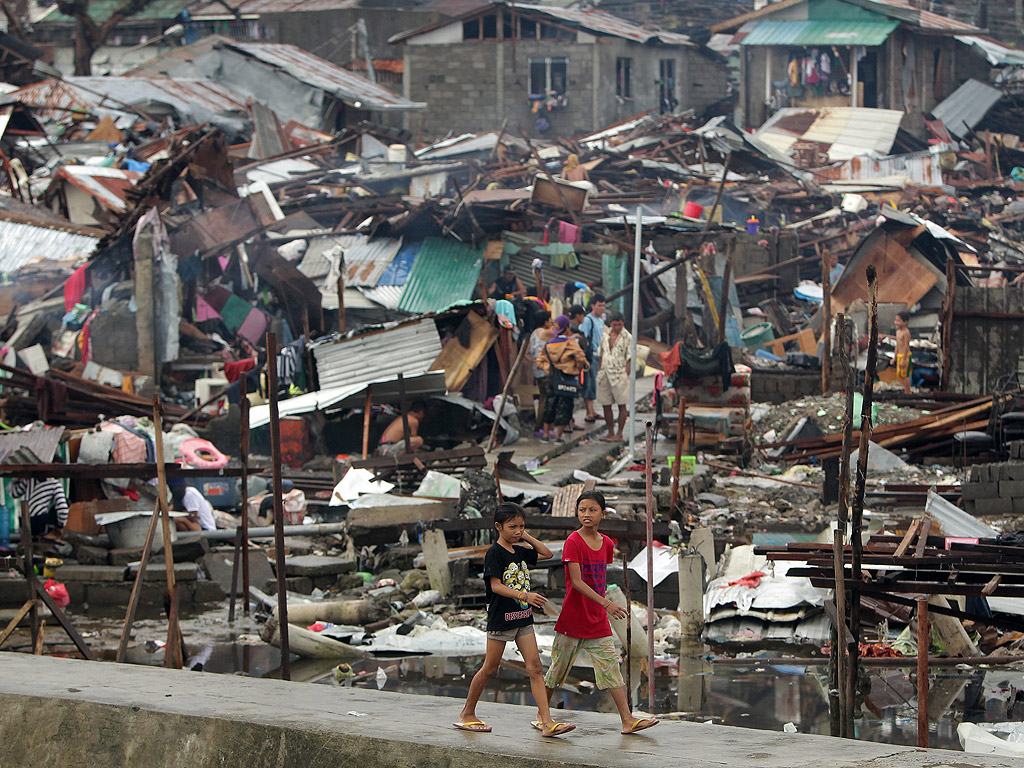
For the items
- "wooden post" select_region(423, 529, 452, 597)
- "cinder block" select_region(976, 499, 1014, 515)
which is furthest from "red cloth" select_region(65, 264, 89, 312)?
"cinder block" select_region(976, 499, 1014, 515)

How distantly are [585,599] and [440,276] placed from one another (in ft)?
48.9

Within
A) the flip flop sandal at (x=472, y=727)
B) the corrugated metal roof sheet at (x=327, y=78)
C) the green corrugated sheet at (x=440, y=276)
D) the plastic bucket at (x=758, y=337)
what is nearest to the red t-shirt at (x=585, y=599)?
the flip flop sandal at (x=472, y=727)

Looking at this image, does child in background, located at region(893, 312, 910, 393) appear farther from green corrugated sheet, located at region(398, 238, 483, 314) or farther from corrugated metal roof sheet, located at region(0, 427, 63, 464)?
corrugated metal roof sheet, located at region(0, 427, 63, 464)

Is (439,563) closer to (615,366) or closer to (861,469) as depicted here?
(861,469)

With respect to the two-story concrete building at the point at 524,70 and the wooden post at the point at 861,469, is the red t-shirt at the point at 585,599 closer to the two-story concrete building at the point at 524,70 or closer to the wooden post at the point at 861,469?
the wooden post at the point at 861,469

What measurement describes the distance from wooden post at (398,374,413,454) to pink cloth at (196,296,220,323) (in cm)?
507

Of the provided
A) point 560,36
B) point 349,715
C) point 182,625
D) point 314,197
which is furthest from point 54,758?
point 560,36

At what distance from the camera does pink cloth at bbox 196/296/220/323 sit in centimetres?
1889

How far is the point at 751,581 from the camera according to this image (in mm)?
9820

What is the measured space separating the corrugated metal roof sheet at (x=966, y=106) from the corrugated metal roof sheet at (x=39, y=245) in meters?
22.6

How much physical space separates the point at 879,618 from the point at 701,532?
5.63 ft

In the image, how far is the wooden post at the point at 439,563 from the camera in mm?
10453

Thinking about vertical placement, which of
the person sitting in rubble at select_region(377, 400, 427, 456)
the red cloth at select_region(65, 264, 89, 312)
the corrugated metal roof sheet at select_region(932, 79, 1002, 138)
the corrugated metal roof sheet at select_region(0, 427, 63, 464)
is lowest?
the person sitting in rubble at select_region(377, 400, 427, 456)

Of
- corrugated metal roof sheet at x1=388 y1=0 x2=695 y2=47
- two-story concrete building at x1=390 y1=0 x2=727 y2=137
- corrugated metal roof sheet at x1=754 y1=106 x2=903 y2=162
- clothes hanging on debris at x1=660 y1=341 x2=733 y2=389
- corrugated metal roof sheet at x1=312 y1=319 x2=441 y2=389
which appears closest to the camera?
corrugated metal roof sheet at x1=312 y1=319 x2=441 y2=389
